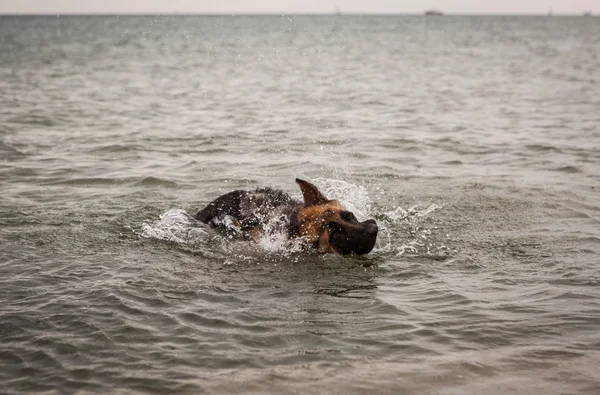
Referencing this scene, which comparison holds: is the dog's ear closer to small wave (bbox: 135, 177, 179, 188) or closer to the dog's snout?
the dog's snout

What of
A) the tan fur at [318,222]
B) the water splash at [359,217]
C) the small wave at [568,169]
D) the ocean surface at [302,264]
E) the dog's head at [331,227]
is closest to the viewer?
the ocean surface at [302,264]

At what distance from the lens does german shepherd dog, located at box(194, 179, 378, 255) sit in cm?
758

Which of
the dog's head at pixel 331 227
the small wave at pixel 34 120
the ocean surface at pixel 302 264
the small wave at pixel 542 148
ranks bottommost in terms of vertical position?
the ocean surface at pixel 302 264

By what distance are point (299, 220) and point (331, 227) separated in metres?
0.40

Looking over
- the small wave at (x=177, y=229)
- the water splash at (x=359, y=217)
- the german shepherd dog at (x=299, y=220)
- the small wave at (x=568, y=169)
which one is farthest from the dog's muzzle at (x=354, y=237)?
the small wave at (x=568, y=169)

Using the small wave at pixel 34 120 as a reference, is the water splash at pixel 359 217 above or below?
below

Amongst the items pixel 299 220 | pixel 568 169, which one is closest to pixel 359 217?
pixel 299 220

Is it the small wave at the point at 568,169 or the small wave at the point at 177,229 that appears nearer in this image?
the small wave at the point at 177,229

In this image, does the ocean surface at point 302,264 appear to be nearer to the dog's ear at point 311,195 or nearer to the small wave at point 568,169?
the small wave at point 568,169

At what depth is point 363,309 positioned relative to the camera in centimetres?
648

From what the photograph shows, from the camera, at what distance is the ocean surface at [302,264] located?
5.33 meters

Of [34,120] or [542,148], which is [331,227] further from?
[34,120]

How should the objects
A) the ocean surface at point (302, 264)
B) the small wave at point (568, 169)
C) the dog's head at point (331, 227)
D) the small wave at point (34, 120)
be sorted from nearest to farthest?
1. the ocean surface at point (302, 264)
2. the dog's head at point (331, 227)
3. the small wave at point (568, 169)
4. the small wave at point (34, 120)

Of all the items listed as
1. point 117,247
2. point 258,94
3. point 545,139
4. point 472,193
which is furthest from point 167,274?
point 258,94
